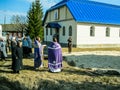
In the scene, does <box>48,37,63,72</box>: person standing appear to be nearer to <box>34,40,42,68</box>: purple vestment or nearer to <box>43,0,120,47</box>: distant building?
<box>34,40,42,68</box>: purple vestment

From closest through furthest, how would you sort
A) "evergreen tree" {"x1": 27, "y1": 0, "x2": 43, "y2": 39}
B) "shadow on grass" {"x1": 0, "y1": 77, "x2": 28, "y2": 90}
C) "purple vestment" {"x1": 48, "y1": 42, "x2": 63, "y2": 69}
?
"shadow on grass" {"x1": 0, "y1": 77, "x2": 28, "y2": 90}
"purple vestment" {"x1": 48, "y1": 42, "x2": 63, "y2": 69}
"evergreen tree" {"x1": 27, "y1": 0, "x2": 43, "y2": 39}

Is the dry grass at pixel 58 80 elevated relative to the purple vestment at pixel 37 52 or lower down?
lower down

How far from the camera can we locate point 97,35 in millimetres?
33438

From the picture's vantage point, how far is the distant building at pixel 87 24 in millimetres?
31641

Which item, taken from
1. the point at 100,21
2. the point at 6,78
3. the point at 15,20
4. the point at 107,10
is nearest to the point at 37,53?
the point at 6,78

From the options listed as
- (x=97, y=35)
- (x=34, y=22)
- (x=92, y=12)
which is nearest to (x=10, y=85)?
(x=97, y=35)

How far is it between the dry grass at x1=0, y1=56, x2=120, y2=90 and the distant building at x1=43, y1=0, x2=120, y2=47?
18.9 m

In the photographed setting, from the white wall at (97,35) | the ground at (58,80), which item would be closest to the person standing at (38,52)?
the ground at (58,80)

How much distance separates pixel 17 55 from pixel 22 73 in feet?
3.03

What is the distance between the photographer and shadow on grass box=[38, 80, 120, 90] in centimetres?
1018

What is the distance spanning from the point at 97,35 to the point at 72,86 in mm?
23719

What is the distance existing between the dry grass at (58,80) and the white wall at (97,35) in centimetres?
1902

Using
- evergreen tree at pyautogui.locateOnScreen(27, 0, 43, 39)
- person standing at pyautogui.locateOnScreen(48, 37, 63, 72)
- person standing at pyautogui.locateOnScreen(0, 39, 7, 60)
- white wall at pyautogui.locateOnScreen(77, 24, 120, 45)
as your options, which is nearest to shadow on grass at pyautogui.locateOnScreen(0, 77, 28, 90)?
person standing at pyautogui.locateOnScreen(48, 37, 63, 72)

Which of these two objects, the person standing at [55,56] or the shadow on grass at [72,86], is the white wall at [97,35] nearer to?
the person standing at [55,56]
